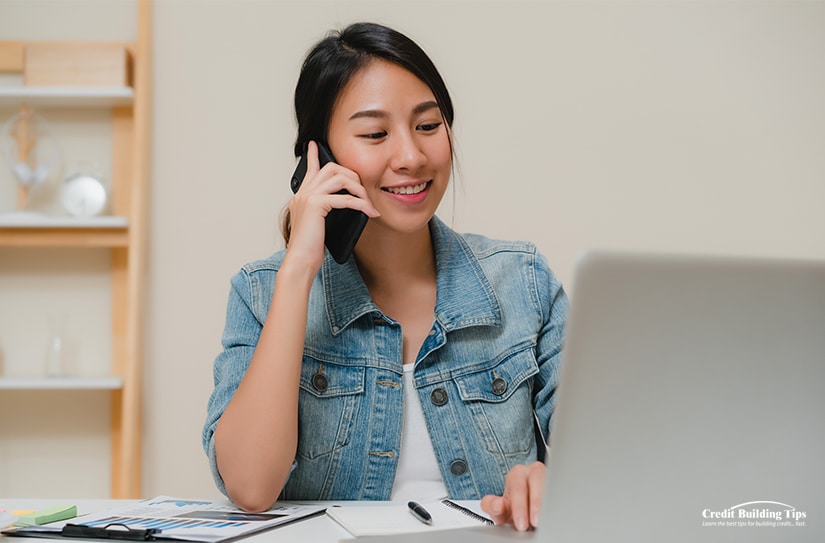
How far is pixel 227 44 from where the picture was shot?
259cm

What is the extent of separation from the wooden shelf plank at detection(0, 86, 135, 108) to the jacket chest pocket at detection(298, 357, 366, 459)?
1515mm

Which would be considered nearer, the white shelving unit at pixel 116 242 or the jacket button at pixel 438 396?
the jacket button at pixel 438 396

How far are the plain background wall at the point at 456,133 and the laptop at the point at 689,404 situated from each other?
76.4 inches

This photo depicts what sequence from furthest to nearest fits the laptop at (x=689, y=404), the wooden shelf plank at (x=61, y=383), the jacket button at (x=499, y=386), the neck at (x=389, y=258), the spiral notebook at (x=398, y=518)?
the wooden shelf plank at (x=61, y=383) → the neck at (x=389, y=258) → the jacket button at (x=499, y=386) → the spiral notebook at (x=398, y=518) → the laptop at (x=689, y=404)

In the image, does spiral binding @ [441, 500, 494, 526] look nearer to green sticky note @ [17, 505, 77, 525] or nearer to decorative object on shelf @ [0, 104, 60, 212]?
green sticky note @ [17, 505, 77, 525]

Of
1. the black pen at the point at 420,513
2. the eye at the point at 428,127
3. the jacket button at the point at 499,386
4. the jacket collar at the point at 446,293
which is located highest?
the eye at the point at 428,127

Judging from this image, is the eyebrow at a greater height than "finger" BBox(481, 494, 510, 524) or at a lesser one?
greater

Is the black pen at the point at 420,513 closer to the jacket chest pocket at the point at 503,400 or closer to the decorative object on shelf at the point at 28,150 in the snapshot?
the jacket chest pocket at the point at 503,400

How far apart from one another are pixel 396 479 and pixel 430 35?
5.45 feet

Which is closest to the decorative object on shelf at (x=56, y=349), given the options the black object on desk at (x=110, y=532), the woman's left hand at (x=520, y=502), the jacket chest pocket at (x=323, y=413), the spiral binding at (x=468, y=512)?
the jacket chest pocket at (x=323, y=413)

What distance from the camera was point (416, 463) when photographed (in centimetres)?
134

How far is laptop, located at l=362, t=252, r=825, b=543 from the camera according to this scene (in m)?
0.57

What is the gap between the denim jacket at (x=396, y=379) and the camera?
1324mm

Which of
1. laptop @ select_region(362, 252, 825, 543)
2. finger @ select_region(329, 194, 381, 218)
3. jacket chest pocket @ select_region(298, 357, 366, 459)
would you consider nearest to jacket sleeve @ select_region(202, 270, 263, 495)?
jacket chest pocket @ select_region(298, 357, 366, 459)
